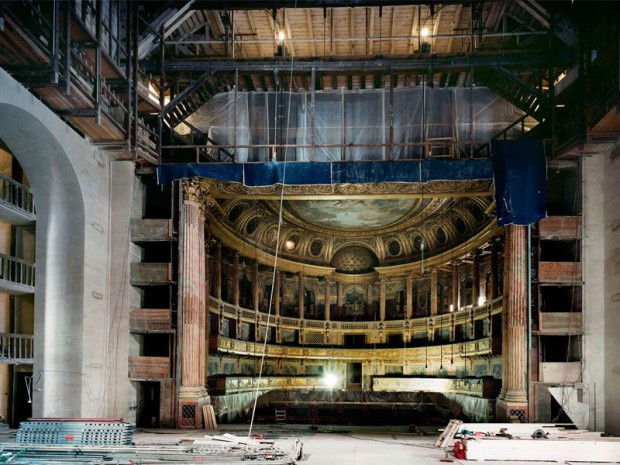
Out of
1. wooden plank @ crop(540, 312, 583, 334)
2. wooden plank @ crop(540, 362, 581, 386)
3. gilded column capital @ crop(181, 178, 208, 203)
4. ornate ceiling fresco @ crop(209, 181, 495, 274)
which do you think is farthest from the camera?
ornate ceiling fresco @ crop(209, 181, 495, 274)

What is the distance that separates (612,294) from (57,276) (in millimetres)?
16627

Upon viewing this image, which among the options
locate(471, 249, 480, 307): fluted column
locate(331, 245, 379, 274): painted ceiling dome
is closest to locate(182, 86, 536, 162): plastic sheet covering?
locate(471, 249, 480, 307): fluted column

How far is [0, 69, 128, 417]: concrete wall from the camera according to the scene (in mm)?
18000

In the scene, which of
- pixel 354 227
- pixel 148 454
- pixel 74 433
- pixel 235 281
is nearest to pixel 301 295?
pixel 354 227

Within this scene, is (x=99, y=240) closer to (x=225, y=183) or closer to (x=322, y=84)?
(x=225, y=183)

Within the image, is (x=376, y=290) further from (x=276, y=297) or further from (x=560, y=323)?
(x=560, y=323)

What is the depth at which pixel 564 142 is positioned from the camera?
786 inches

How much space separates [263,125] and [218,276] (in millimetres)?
8804

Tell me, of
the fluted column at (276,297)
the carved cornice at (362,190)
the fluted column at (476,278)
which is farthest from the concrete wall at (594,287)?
the fluted column at (276,297)

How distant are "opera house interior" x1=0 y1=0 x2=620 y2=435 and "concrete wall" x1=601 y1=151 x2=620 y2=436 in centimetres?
10

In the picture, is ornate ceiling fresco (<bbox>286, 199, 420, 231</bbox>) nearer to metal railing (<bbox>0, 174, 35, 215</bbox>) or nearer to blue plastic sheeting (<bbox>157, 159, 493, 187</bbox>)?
blue plastic sheeting (<bbox>157, 159, 493, 187</bbox>)

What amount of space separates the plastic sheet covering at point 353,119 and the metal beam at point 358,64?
60.5 inches

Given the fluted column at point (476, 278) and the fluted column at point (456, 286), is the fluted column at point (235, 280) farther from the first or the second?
the fluted column at point (476, 278)

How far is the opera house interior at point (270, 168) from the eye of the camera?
1823 centimetres
